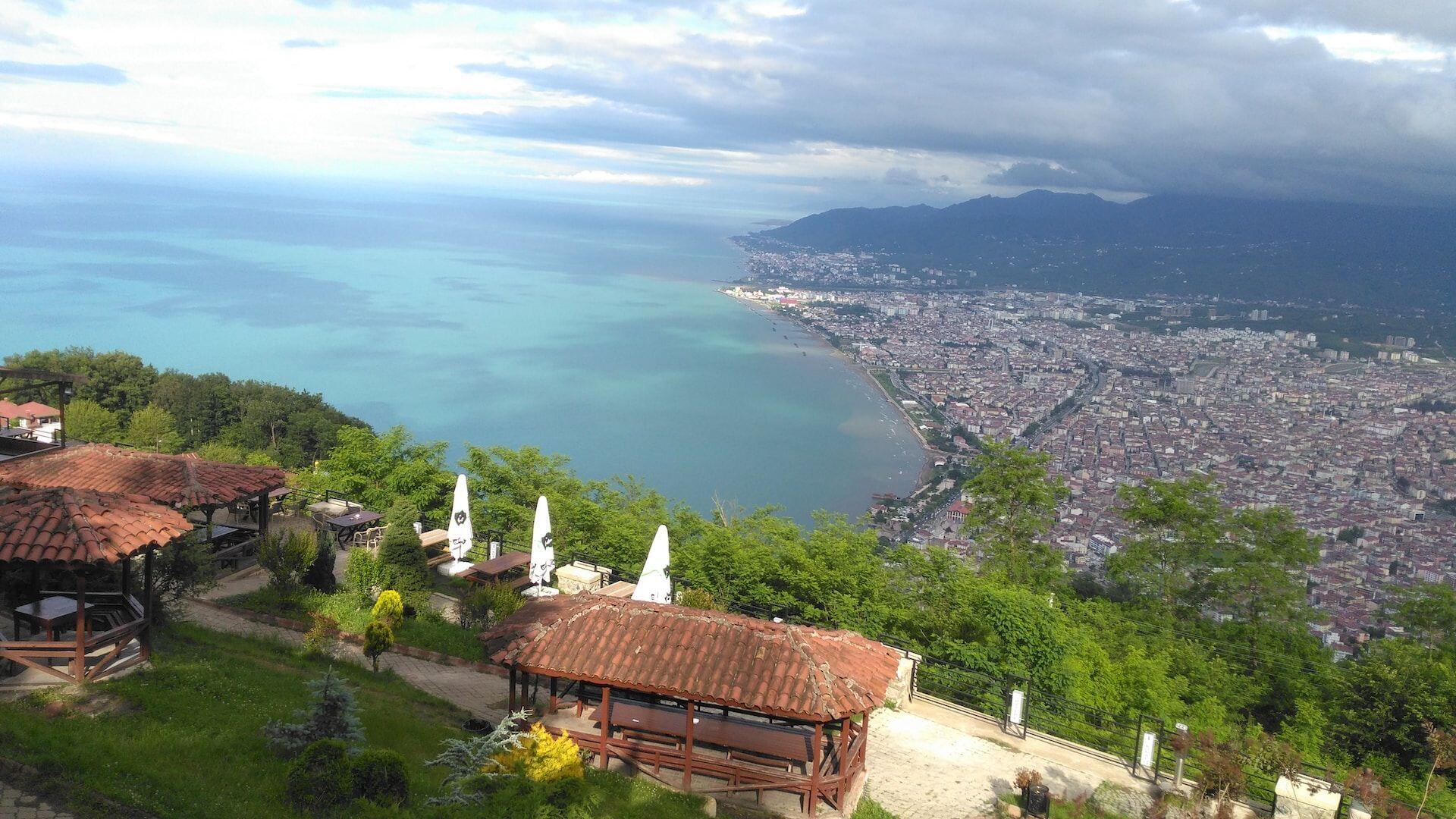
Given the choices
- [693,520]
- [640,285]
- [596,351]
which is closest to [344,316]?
[596,351]

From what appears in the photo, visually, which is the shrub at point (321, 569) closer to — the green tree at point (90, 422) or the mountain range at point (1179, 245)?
the green tree at point (90, 422)

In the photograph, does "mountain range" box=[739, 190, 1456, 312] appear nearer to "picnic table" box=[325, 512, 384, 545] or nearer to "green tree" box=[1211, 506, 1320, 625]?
"green tree" box=[1211, 506, 1320, 625]

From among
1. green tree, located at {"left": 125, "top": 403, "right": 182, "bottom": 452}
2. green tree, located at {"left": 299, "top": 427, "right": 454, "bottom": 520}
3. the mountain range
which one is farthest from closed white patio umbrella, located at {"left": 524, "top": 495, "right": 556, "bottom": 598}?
the mountain range

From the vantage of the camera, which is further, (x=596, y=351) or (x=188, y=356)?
(x=596, y=351)

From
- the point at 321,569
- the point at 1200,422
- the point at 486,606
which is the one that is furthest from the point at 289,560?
the point at 1200,422

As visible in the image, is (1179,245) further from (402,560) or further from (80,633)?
(80,633)

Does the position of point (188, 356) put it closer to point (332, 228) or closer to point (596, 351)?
point (596, 351)
